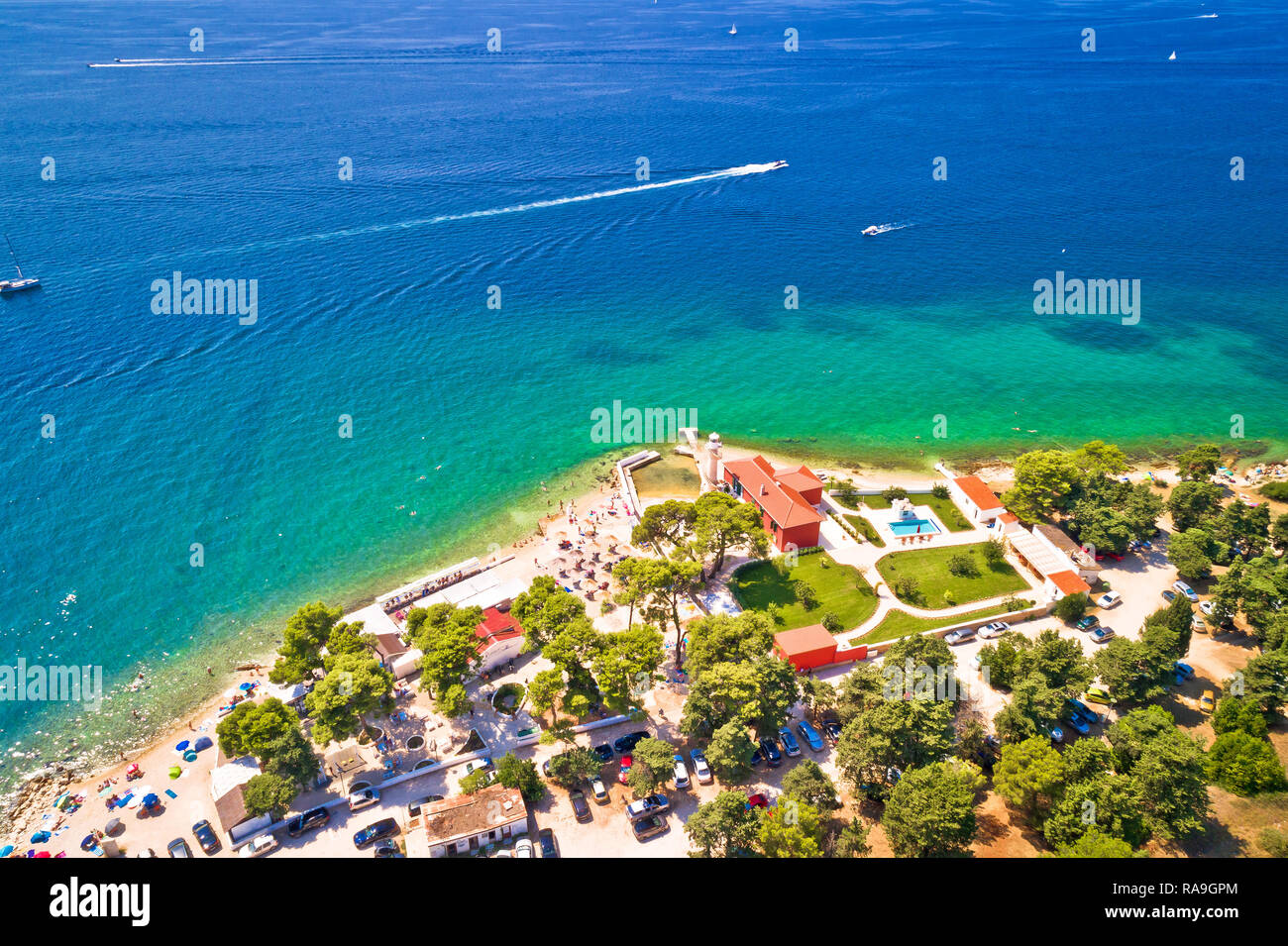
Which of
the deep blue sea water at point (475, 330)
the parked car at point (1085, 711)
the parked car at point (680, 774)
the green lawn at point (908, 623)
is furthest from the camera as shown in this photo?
the deep blue sea water at point (475, 330)

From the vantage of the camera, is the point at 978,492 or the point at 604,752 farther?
the point at 978,492

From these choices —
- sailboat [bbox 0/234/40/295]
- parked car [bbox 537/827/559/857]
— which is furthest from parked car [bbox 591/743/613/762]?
sailboat [bbox 0/234/40/295]

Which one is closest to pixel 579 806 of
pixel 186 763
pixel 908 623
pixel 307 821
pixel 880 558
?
pixel 307 821

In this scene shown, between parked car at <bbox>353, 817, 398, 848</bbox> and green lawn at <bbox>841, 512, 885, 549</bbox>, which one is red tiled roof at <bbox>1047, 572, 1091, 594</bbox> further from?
parked car at <bbox>353, 817, 398, 848</bbox>

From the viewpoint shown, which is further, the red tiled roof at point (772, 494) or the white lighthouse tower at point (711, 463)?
the white lighthouse tower at point (711, 463)

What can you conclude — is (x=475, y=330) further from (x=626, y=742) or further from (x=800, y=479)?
(x=626, y=742)

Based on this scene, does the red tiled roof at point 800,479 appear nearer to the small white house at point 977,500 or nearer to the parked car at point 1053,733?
the small white house at point 977,500

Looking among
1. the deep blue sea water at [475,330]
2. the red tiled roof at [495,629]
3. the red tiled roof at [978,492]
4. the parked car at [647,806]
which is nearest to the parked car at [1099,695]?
the red tiled roof at [978,492]
